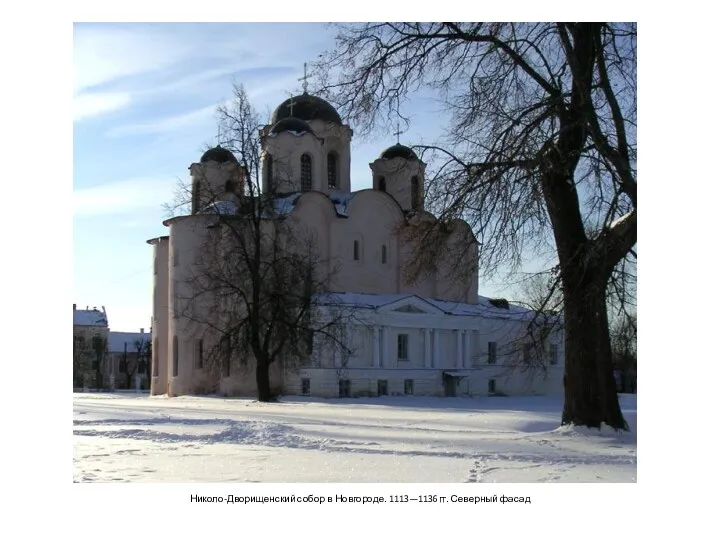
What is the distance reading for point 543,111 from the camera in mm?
14461

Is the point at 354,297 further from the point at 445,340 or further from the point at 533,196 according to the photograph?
the point at 533,196

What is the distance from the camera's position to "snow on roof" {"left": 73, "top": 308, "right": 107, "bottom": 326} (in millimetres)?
70500

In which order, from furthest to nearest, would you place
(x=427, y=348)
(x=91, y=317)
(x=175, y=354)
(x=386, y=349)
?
1. (x=91, y=317)
2. (x=175, y=354)
3. (x=427, y=348)
4. (x=386, y=349)

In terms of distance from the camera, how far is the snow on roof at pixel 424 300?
35031 mm

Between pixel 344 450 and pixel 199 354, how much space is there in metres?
25.7

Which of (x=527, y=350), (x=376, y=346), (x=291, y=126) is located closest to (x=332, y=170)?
(x=291, y=126)

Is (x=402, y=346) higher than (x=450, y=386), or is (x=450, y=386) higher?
(x=402, y=346)

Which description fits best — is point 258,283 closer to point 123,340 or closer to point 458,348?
point 458,348

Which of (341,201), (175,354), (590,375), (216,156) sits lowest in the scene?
(175,354)

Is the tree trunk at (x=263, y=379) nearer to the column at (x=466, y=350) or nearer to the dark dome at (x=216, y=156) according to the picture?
the column at (x=466, y=350)

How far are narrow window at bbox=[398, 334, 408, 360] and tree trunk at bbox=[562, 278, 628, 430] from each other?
22.1 meters

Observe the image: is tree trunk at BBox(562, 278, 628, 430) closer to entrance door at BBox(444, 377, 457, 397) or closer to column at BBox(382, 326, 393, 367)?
column at BBox(382, 326, 393, 367)

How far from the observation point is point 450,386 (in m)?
38.6
